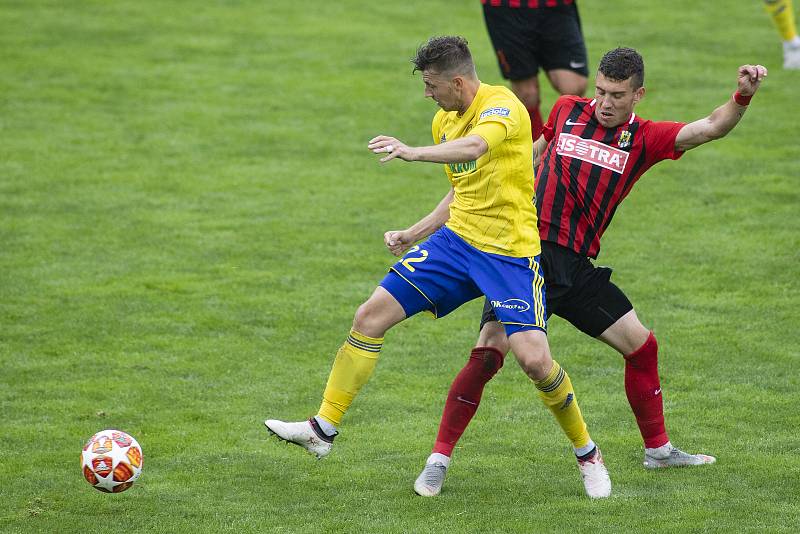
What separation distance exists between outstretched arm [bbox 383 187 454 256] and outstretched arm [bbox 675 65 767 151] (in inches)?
50.9

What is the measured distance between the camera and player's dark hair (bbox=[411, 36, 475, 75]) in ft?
19.6

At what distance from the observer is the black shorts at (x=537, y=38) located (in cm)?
1163

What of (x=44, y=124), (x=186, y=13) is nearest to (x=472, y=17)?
(x=186, y=13)

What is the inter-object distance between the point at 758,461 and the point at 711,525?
3.43 ft

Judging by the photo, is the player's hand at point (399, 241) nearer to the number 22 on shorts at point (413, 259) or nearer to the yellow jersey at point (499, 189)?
the number 22 on shorts at point (413, 259)

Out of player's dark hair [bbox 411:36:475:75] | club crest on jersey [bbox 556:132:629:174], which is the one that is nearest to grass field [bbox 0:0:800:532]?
club crest on jersey [bbox 556:132:629:174]

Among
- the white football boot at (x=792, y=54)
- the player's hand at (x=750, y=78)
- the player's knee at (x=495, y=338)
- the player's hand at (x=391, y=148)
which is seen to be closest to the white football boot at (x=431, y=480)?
the player's knee at (x=495, y=338)

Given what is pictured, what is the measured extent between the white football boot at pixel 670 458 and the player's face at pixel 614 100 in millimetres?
1819

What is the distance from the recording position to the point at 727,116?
6.25 meters

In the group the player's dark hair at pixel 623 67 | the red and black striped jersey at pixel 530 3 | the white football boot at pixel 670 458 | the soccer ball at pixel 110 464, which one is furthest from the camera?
the red and black striped jersey at pixel 530 3

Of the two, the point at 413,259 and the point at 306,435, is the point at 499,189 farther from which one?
the point at 306,435

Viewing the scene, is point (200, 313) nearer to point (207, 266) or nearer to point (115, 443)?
point (207, 266)

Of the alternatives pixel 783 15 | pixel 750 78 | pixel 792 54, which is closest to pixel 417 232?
pixel 750 78

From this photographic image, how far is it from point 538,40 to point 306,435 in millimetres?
6637
